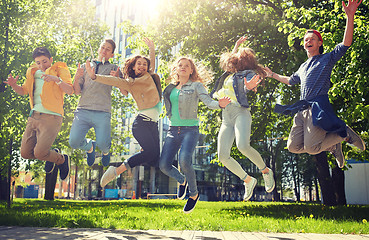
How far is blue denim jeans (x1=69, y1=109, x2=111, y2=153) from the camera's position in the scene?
5.93 meters

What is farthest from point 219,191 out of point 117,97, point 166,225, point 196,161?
point 166,225

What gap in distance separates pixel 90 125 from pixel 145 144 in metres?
1.22

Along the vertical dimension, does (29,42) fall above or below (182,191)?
above

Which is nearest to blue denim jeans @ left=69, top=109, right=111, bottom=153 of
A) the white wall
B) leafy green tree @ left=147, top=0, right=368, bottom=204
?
leafy green tree @ left=147, top=0, right=368, bottom=204

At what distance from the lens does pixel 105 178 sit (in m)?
5.31

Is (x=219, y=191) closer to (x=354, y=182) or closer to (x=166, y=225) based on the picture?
(x=354, y=182)

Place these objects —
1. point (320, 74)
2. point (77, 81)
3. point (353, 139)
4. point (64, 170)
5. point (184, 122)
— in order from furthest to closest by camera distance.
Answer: point (64, 170) < point (77, 81) < point (184, 122) < point (320, 74) < point (353, 139)

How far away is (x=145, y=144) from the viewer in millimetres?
5496

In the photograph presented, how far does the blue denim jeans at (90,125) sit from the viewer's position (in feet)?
19.5

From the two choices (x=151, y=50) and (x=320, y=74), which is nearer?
(x=320, y=74)

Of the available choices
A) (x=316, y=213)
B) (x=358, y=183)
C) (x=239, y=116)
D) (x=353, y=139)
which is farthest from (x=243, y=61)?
(x=358, y=183)

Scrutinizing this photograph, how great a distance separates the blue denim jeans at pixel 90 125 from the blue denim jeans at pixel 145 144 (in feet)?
2.25

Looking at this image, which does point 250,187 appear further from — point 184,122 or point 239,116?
point 184,122

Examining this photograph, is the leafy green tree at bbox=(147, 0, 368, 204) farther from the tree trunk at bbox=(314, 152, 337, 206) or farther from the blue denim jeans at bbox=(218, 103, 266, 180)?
the blue denim jeans at bbox=(218, 103, 266, 180)
